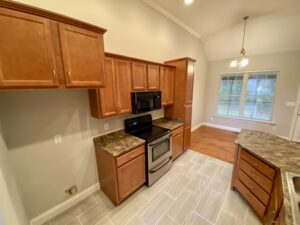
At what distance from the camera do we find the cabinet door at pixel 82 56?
133 centimetres

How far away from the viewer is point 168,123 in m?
3.10

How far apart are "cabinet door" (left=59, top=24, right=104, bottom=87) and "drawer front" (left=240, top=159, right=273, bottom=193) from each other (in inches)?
92.6

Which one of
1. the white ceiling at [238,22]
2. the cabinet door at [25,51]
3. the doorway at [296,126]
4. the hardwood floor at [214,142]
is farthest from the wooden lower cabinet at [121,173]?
the doorway at [296,126]

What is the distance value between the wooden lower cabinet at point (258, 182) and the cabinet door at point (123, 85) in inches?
77.7

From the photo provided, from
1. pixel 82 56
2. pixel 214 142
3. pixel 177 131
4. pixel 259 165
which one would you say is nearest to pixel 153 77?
pixel 177 131

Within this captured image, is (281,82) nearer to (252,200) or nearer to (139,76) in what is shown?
(252,200)

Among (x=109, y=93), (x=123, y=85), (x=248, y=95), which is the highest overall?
(x=123, y=85)

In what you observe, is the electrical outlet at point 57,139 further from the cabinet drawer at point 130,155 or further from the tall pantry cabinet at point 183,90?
the tall pantry cabinet at point 183,90

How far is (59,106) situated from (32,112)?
286mm

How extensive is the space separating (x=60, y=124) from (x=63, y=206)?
127cm

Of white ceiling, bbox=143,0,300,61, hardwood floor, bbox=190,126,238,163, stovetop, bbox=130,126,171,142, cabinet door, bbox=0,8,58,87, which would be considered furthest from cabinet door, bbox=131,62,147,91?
hardwood floor, bbox=190,126,238,163

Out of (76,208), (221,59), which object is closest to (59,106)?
(76,208)

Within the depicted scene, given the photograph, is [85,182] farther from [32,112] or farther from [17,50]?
[17,50]

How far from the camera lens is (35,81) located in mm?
1179
